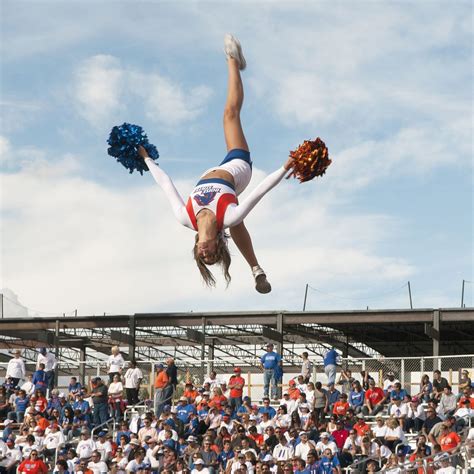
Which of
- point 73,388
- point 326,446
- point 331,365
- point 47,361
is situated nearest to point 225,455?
point 326,446

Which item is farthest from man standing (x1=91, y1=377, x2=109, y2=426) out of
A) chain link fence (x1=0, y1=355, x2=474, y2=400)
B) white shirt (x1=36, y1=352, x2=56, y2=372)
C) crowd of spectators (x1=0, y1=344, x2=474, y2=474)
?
white shirt (x1=36, y1=352, x2=56, y2=372)

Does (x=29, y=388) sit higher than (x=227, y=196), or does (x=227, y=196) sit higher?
(x=227, y=196)

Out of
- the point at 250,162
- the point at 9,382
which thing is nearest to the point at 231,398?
the point at 9,382

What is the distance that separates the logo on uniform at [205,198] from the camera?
7.43 m

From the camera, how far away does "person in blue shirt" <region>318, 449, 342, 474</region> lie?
13.7 meters

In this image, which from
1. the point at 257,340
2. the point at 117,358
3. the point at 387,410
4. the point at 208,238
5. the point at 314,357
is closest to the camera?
the point at 208,238

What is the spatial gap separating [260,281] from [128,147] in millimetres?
1411

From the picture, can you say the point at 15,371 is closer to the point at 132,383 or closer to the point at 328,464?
the point at 132,383

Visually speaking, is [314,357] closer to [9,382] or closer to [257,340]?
[257,340]

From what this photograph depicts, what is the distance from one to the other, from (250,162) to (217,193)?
665 millimetres

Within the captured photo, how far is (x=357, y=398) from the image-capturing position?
53.4 ft

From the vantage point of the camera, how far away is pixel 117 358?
61.8ft

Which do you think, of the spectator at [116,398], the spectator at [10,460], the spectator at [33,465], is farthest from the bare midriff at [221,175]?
the spectator at [116,398]

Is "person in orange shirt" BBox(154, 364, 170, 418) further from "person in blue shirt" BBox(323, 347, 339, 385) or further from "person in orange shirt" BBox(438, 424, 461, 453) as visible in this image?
"person in orange shirt" BBox(438, 424, 461, 453)
